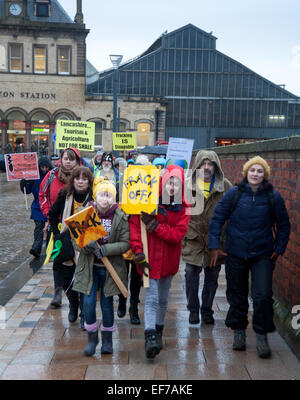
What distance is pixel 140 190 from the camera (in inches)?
187

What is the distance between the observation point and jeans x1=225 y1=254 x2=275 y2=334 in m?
4.61

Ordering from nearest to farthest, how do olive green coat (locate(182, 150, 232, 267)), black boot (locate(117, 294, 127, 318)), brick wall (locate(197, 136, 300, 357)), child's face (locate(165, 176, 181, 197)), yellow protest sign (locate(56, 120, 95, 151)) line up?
1. child's face (locate(165, 176, 181, 197))
2. brick wall (locate(197, 136, 300, 357))
3. olive green coat (locate(182, 150, 232, 267))
4. black boot (locate(117, 294, 127, 318))
5. yellow protest sign (locate(56, 120, 95, 151))

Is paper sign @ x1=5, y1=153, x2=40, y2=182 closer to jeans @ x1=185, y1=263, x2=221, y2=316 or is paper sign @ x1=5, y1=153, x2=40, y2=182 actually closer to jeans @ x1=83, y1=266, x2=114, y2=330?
jeans @ x1=185, y1=263, x2=221, y2=316

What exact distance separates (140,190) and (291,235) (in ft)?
5.65

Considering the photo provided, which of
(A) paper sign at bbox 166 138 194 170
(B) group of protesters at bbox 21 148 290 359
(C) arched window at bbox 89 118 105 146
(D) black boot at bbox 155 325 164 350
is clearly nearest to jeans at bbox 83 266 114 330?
(B) group of protesters at bbox 21 148 290 359

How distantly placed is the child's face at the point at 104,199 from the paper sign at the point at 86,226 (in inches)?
8.1

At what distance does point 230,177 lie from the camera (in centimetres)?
927

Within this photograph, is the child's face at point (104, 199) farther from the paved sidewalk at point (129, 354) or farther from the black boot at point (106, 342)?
the paved sidewalk at point (129, 354)

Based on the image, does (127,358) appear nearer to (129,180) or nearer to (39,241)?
(129,180)

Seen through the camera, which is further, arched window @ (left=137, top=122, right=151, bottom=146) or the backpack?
arched window @ (left=137, top=122, right=151, bottom=146)

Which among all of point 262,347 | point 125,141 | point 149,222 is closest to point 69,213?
point 149,222

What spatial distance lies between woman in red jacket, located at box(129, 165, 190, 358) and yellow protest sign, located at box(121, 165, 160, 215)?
8 cm

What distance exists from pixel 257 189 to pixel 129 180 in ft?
3.86
